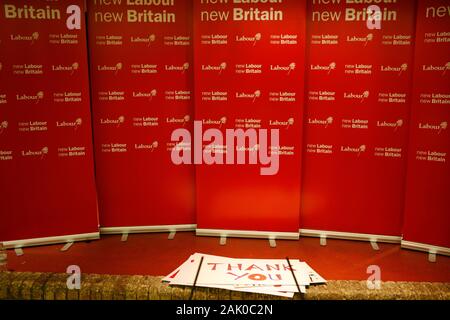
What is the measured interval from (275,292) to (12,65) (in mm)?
3461

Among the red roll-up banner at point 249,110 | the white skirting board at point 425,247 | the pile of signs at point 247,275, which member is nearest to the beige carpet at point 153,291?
the pile of signs at point 247,275

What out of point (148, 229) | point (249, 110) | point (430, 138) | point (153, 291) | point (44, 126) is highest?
point (249, 110)

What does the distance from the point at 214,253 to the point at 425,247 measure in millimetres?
2241

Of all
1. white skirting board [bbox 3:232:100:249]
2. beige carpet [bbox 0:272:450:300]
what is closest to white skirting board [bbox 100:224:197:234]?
white skirting board [bbox 3:232:100:249]

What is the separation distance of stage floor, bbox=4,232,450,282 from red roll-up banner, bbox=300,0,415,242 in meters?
0.35

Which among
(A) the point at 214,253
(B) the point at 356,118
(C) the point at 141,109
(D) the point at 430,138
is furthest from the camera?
(C) the point at 141,109

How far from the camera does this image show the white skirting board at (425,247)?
462cm

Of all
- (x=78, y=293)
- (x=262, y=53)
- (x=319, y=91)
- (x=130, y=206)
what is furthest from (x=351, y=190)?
(x=78, y=293)

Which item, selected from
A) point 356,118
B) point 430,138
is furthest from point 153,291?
point 430,138

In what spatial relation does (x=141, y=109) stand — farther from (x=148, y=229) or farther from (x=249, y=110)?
(x=148, y=229)

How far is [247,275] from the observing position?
12.6ft

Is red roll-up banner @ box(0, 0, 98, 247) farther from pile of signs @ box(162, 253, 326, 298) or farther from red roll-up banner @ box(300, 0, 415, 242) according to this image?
red roll-up banner @ box(300, 0, 415, 242)

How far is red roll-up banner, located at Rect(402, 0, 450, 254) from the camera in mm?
4410
